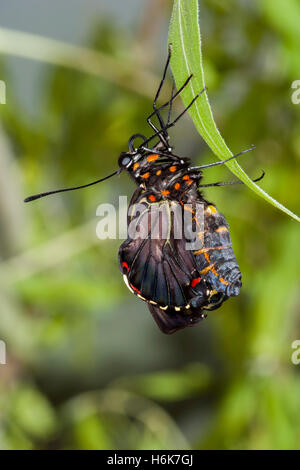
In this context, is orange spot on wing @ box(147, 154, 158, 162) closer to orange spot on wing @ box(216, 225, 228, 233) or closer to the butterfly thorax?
the butterfly thorax

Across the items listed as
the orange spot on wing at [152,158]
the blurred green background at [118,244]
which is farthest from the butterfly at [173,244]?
the blurred green background at [118,244]

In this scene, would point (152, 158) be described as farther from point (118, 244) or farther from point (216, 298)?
point (118, 244)

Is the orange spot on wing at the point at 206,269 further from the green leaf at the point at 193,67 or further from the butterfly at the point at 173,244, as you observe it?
the green leaf at the point at 193,67

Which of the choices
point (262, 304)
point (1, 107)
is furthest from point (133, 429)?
point (1, 107)

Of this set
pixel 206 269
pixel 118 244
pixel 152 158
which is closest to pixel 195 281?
pixel 206 269

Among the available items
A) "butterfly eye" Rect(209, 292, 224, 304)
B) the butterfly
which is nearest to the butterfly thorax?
the butterfly
